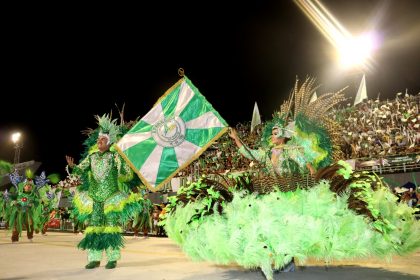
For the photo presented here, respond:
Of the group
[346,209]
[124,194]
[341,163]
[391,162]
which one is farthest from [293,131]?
[391,162]

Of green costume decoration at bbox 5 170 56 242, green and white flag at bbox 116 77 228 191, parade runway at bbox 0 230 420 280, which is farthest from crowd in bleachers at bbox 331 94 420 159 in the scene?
green costume decoration at bbox 5 170 56 242

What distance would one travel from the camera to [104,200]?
5.74m

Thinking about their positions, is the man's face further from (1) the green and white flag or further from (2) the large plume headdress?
(2) the large plume headdress

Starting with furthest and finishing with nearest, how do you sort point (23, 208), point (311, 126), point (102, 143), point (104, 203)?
point (23, 208) → point (102, 143) → point (104, 203) → point (311, 126)

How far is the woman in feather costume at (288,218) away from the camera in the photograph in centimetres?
343

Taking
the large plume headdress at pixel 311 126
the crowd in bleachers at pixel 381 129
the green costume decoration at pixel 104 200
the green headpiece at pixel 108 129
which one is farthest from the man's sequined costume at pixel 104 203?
the crowd in bleachers at pixel 381 129

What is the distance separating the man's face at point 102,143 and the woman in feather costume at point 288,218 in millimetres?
1858

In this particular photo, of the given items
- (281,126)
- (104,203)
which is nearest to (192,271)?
(104,203)

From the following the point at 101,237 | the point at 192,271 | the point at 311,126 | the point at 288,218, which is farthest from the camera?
the point at 101,237

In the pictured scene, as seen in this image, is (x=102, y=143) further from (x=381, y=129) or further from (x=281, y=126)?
(x=381, y=129)

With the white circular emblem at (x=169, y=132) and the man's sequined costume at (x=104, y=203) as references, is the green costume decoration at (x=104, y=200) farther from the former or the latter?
the white circular emblem at (x=169, y=132)

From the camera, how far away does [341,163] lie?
4227 millimetres

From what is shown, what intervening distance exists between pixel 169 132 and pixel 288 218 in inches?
109

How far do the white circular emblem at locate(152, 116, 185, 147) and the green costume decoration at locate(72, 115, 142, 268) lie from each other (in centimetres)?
68
